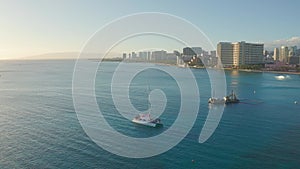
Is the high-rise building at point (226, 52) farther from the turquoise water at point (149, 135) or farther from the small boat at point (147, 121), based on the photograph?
the small boat at point (147, 121)

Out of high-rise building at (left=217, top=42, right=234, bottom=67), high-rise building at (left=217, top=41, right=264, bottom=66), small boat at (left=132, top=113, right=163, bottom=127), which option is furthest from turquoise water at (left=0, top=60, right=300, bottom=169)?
high-rise building at (left=217, top=42, right=234, bottom=67)

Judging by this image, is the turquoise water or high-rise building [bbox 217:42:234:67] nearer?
the turquoise water

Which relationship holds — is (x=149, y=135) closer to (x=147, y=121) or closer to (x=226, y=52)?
(x=147, y=121)

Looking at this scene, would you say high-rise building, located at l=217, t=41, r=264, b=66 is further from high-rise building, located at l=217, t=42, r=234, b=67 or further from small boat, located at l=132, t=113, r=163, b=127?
small boat, located at l=132, t=113, r=163, b=127

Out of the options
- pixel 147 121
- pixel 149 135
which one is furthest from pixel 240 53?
pixel 149 135

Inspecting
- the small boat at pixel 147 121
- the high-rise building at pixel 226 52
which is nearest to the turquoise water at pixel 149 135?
the small boat at pixel 147 121

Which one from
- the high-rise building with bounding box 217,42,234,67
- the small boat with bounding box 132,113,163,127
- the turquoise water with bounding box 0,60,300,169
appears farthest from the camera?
the high-rise building with bounding box 217,42,234,67

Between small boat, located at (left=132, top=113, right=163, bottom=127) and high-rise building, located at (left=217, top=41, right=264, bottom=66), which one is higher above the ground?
high-rise building, located at (left=217, top=41, right=264, bottom=66)

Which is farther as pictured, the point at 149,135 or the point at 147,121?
the point at 147,121
